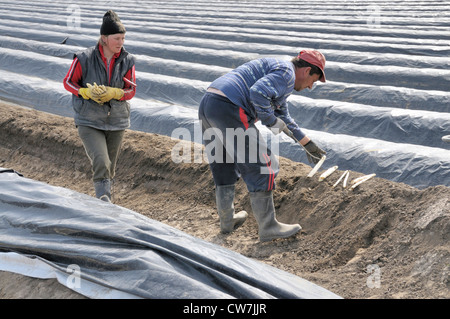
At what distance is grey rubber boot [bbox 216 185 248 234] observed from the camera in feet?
12.8

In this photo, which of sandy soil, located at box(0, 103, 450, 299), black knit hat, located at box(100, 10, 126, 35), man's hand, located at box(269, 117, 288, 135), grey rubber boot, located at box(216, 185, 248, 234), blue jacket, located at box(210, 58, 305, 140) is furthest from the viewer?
grey rubber boot, located at box(216, 185, 248, 234)

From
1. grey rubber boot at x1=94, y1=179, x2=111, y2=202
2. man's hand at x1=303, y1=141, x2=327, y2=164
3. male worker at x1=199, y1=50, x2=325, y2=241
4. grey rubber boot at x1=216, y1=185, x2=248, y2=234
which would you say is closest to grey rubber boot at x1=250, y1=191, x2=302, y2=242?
male worker at x1=199, y1=50, x2=325, y2=241

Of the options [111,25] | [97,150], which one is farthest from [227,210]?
[111,25]

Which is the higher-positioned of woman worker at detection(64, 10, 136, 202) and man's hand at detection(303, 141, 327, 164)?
woman worker at detection(64, 10, 136, 202)

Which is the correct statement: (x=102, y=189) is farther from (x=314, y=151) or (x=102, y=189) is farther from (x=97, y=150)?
(x=314, y=151)

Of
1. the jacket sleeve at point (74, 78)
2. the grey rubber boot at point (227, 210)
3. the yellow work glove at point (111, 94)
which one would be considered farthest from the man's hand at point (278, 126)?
the jacket sleeve at point (74, 78)

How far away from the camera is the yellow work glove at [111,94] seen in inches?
148

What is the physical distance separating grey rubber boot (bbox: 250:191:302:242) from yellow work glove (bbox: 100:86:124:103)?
1.21m

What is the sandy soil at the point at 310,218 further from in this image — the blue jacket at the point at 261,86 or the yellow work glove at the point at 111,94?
the yellow work glove at the point at 111,94

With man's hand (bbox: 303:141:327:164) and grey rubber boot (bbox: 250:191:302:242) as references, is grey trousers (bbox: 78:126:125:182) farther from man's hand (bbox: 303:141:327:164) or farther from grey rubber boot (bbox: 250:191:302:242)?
man's hand (bbox: 303:141:327:164)

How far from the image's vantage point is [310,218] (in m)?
3.92

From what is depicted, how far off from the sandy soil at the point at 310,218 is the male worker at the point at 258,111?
262 mm
